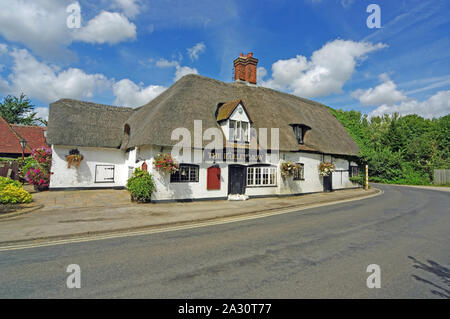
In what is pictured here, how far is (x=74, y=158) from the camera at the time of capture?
1789 centimetres

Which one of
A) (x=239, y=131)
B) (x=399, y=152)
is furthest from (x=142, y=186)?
(x=399, y=152)

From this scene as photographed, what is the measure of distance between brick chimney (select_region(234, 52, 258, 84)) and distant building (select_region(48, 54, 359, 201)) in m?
0.09

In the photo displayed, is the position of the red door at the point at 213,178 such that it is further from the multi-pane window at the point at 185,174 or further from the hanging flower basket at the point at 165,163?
the hanging flower basket at the point at 165,163

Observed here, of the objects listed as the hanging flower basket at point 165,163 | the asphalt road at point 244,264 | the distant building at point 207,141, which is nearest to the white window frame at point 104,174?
the distant building at point 207,141

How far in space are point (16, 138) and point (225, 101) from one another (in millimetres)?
24226

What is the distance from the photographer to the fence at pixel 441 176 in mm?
31438

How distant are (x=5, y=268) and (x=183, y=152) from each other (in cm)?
978

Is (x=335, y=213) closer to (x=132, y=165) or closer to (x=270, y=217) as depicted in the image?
(x=270, y=217)

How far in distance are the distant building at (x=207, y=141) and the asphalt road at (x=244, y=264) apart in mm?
6646

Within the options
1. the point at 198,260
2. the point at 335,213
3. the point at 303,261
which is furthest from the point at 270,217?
the point at 198,260

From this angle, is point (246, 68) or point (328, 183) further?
point (246, 68)

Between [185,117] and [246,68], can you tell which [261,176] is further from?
[246,68]

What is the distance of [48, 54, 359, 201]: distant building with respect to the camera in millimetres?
14711

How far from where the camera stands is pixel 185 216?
10.7 m
